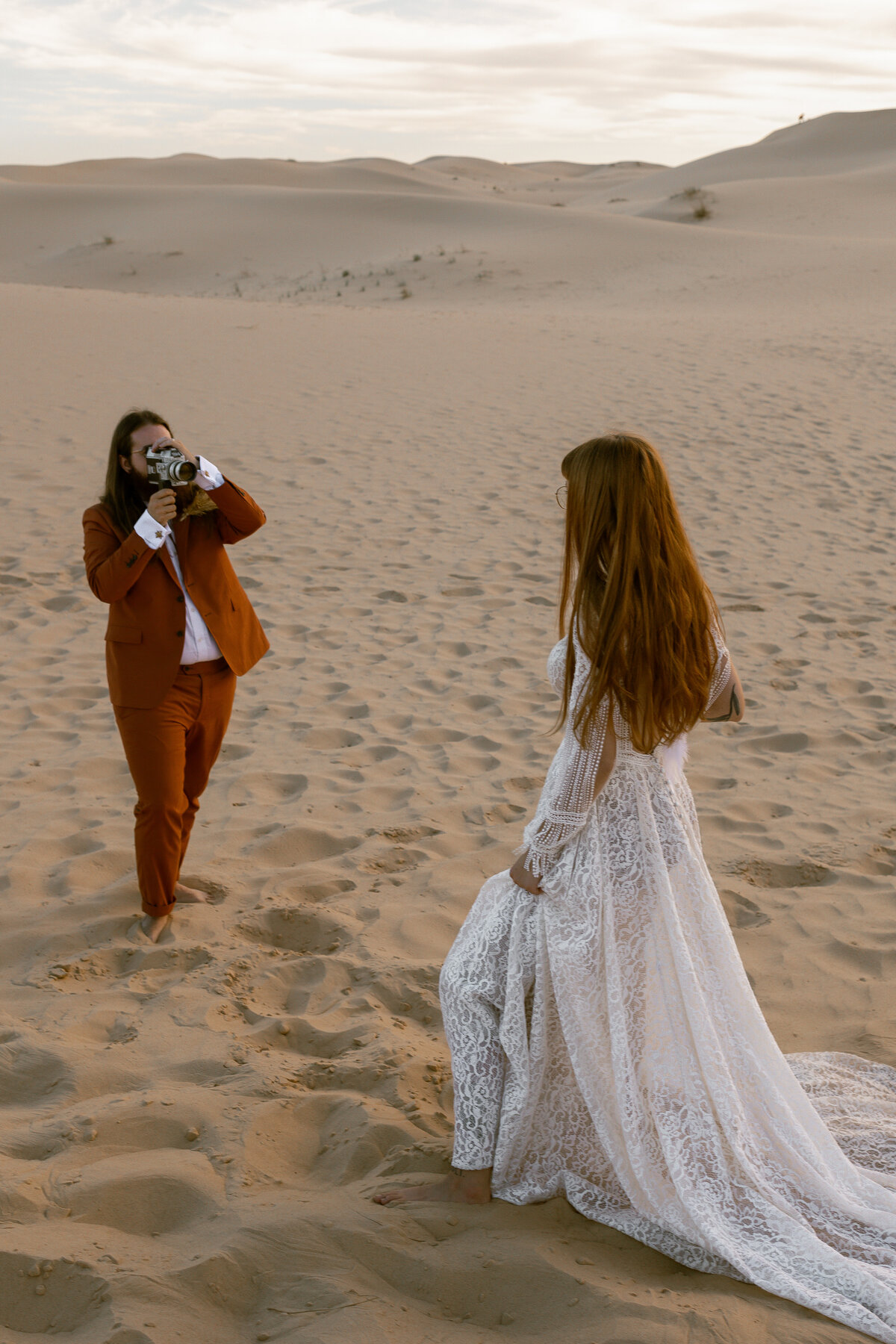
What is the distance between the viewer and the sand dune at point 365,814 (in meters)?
2.48

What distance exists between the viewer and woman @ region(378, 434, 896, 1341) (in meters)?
2.36

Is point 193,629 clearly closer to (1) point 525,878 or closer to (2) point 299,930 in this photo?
(2) point 299,930

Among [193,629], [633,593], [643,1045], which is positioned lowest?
[643,1045]

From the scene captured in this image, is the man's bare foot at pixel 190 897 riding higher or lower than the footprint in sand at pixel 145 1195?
higher

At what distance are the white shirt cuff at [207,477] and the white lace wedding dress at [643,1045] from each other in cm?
169

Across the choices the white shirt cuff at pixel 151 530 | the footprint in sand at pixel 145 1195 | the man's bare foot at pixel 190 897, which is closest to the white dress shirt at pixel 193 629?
the white shirt cuff at pixel 151 530

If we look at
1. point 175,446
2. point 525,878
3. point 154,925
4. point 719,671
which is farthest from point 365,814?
point 719,671

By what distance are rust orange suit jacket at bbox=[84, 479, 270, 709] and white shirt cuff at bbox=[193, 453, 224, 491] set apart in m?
0.05

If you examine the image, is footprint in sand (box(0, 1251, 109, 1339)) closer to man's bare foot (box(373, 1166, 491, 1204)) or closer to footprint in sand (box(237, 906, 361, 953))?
man's bare foot (box(373, 1166, 491, 1204))

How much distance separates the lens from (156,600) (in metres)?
3.84

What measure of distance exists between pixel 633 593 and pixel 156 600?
201 cm

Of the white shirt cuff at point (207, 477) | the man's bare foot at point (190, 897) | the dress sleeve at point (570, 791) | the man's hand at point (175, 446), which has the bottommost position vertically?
the man's bare foot at point (190, 897)

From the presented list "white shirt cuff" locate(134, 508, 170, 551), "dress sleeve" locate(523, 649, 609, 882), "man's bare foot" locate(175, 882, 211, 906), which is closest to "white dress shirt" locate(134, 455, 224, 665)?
"white shirt cuff" locate(134, 508, 170, 551)

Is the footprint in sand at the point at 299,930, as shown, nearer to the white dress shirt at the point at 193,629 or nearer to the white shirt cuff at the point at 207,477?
the white dress shirt at the point at 193,629
